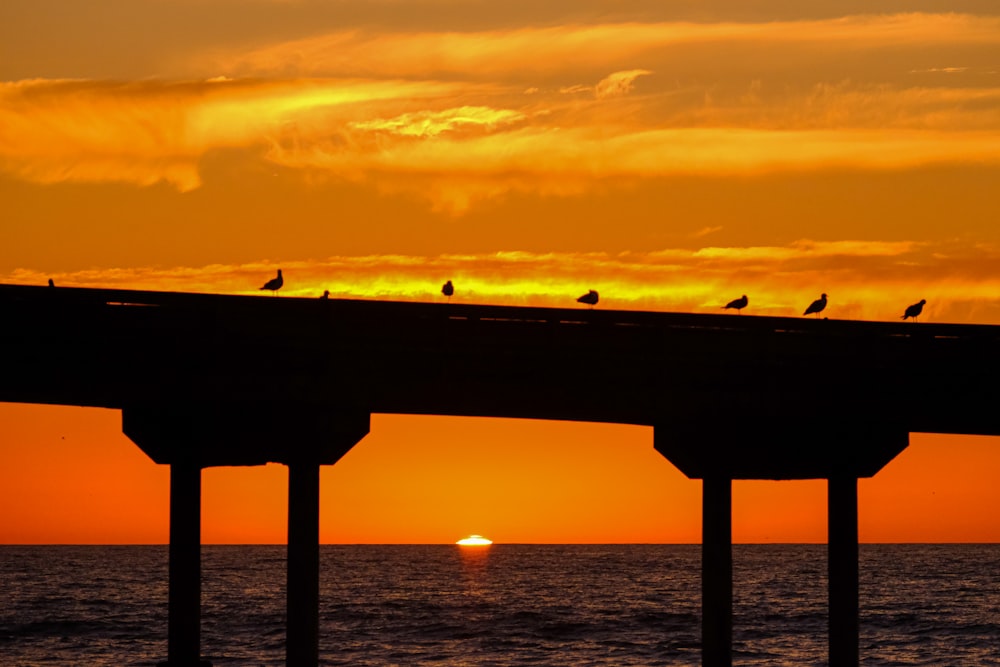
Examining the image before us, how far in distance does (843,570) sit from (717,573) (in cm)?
293

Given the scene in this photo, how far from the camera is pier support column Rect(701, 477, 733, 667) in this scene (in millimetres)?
35500

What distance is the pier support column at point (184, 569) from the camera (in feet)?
109

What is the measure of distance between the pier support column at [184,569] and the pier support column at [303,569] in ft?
6.07

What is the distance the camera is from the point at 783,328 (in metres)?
35.8

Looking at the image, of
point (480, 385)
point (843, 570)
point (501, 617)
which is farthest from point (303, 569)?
point (501, 617)

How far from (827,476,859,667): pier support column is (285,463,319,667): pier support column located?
11091 millimetres

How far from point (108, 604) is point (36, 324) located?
76.8 m

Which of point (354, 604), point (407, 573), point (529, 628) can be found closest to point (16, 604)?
point (354, 604)

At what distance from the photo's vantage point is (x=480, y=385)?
34.9 meters

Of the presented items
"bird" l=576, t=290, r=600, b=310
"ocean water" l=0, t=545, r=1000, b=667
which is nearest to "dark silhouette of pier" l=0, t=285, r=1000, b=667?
"bird" l=576, t=290, r=600, b=310

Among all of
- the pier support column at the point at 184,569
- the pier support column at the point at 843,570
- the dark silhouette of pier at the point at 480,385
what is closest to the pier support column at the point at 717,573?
the dark silhouette of pier at the point at 480,385

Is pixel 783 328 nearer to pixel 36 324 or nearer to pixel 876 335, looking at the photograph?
pixel 876 335

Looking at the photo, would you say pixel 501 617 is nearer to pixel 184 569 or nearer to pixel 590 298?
pixel 590 298

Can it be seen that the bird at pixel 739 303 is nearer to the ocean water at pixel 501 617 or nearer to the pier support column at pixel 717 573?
the pier support column at pixel 717 573
